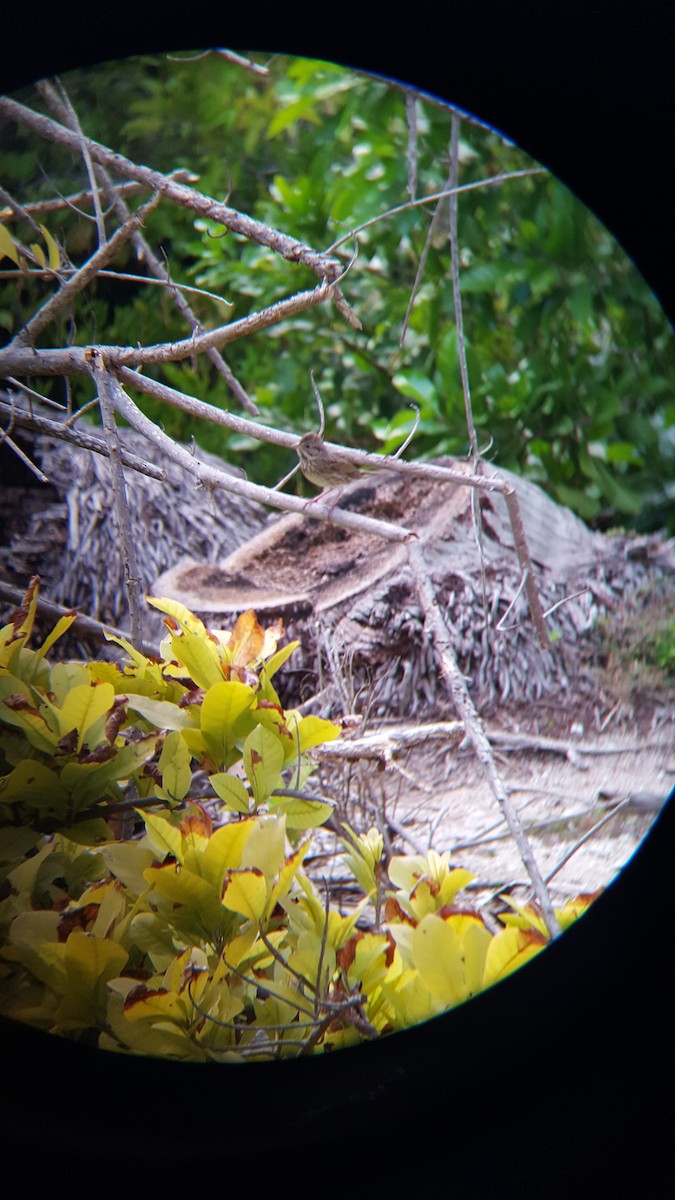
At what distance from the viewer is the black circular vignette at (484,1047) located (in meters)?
0.42

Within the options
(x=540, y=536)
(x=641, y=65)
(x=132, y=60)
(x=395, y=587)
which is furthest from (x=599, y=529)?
(x=132, y=60)

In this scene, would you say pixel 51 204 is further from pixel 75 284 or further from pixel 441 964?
pixel 441 964

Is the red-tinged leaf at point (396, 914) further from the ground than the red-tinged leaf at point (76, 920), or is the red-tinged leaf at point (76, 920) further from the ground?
the red-tinged leaf at point (76, 920)

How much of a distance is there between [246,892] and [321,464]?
0.42 metres

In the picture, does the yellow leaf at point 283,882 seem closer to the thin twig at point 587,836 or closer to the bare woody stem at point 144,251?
the thin twig at point 587,836

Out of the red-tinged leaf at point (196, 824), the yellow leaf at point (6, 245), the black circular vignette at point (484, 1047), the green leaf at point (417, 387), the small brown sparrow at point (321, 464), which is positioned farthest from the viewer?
the green leaf at point (417, 387)

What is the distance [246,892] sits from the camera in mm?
495

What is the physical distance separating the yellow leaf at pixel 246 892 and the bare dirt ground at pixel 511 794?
12 cm

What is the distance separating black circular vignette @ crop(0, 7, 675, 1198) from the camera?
16.6 inches

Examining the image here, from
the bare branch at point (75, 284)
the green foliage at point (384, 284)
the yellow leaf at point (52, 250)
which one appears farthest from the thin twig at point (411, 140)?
the yellow leaf at point (52, 250)

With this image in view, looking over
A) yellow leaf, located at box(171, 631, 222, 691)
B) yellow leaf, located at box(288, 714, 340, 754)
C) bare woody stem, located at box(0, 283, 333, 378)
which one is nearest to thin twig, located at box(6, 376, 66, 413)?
bare woody stem, located at box(0, 283, 333, 378)

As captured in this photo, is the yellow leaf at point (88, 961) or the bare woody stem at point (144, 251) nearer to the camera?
the yellow leaf at point (88, 961)

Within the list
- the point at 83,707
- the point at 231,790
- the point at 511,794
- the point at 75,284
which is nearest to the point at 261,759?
the point at 231,790

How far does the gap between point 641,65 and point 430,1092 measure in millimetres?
578
